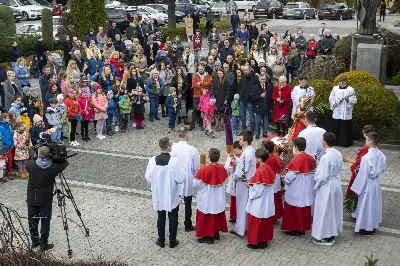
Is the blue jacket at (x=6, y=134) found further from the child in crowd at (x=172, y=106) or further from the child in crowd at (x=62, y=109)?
the child in crowd at (x=172, y=106)

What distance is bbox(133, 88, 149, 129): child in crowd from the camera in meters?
17.8

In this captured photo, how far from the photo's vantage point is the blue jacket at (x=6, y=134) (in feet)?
44.9

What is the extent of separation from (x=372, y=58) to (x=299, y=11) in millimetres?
28529

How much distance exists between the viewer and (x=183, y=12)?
45219 mm

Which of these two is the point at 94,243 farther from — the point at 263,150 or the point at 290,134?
the point at 290,134

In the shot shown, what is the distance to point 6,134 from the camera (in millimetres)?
13742

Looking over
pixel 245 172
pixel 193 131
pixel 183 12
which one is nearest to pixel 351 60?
pixel 193 131

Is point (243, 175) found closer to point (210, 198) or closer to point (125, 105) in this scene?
point (210, 198)

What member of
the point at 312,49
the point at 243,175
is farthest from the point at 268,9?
the point at 243,175

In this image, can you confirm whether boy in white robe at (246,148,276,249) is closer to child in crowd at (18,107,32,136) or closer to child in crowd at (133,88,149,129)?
child in crowd at (18,107,32,136)

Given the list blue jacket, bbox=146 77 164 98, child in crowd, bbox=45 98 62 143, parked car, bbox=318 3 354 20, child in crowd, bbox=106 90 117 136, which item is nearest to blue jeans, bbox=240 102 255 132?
blue jacket, bbox=146 77 164 98

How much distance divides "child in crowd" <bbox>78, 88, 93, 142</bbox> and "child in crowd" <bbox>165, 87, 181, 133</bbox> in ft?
6.82

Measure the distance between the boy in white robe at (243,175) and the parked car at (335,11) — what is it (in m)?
37.2

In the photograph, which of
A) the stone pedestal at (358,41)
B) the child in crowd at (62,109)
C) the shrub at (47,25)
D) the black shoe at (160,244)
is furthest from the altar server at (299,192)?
the shrub at (47,25)
